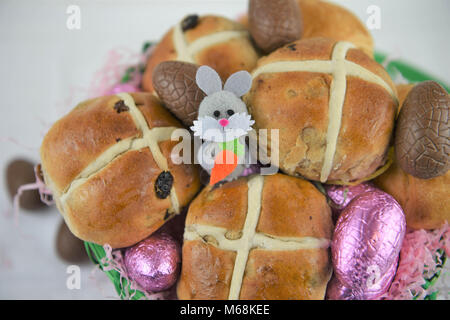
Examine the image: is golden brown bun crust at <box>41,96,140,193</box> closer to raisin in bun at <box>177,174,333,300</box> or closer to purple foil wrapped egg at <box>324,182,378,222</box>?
raisin in bun at <box>177,174,333,300</box>

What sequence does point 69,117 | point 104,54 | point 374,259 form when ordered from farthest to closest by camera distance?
point 104,54 → point 69,117 → point 374,259

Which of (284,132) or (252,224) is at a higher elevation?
(284,132)

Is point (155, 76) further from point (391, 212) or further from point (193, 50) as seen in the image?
point (391, 212)

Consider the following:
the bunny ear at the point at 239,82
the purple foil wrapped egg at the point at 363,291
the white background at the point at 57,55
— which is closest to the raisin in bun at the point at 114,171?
the bunny ear at the point at 239,82

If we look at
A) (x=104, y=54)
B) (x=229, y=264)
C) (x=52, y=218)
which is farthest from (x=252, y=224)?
(x=104, y=54)

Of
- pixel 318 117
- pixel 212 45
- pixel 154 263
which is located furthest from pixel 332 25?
pixel 154 263

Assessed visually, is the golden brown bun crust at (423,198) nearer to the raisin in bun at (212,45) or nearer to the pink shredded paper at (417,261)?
the pink shredded paper at (417,261)
